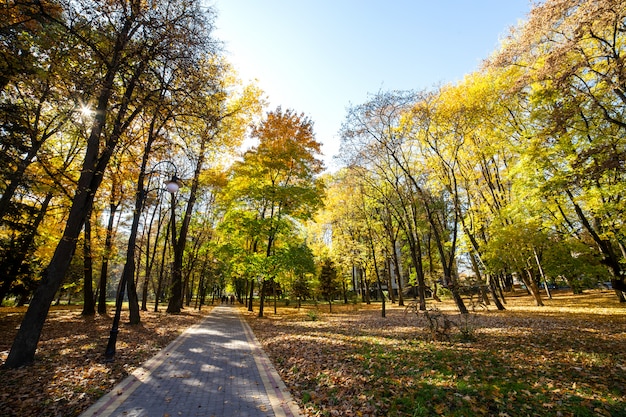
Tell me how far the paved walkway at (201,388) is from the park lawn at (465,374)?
506 millimetres

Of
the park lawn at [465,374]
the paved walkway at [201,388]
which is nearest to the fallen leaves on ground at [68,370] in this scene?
the paved walkway at [201,388]

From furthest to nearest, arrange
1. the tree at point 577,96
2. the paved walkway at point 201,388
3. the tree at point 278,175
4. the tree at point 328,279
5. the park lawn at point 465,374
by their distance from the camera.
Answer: the tree at point 328,279
the tree at point 278,175
the tree at point 577,96
the paved walkway at point 201,388
the park lawn at point 465,374

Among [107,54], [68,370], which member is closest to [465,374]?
[68,370]

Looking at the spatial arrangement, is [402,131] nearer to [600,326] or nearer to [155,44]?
[600,326]

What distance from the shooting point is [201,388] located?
6055 mm

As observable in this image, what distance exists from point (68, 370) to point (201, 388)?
3521 millimetres

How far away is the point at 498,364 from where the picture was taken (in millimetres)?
6547

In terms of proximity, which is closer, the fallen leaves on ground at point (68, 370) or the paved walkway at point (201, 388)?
the paved walkway at point (201, 388)

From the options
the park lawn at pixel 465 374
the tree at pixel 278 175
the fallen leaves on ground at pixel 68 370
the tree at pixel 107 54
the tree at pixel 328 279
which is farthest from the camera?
the tree at pixel 328 279

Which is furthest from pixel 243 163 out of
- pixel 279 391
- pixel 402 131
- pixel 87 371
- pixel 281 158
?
pixel 279 391

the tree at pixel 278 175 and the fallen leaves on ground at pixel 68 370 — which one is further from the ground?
the tree at pixel 278 175

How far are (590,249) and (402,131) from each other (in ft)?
38.7

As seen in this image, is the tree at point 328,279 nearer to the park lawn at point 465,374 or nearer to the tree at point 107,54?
the park lawn at point 465,374

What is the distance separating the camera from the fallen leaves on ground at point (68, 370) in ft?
16.5
